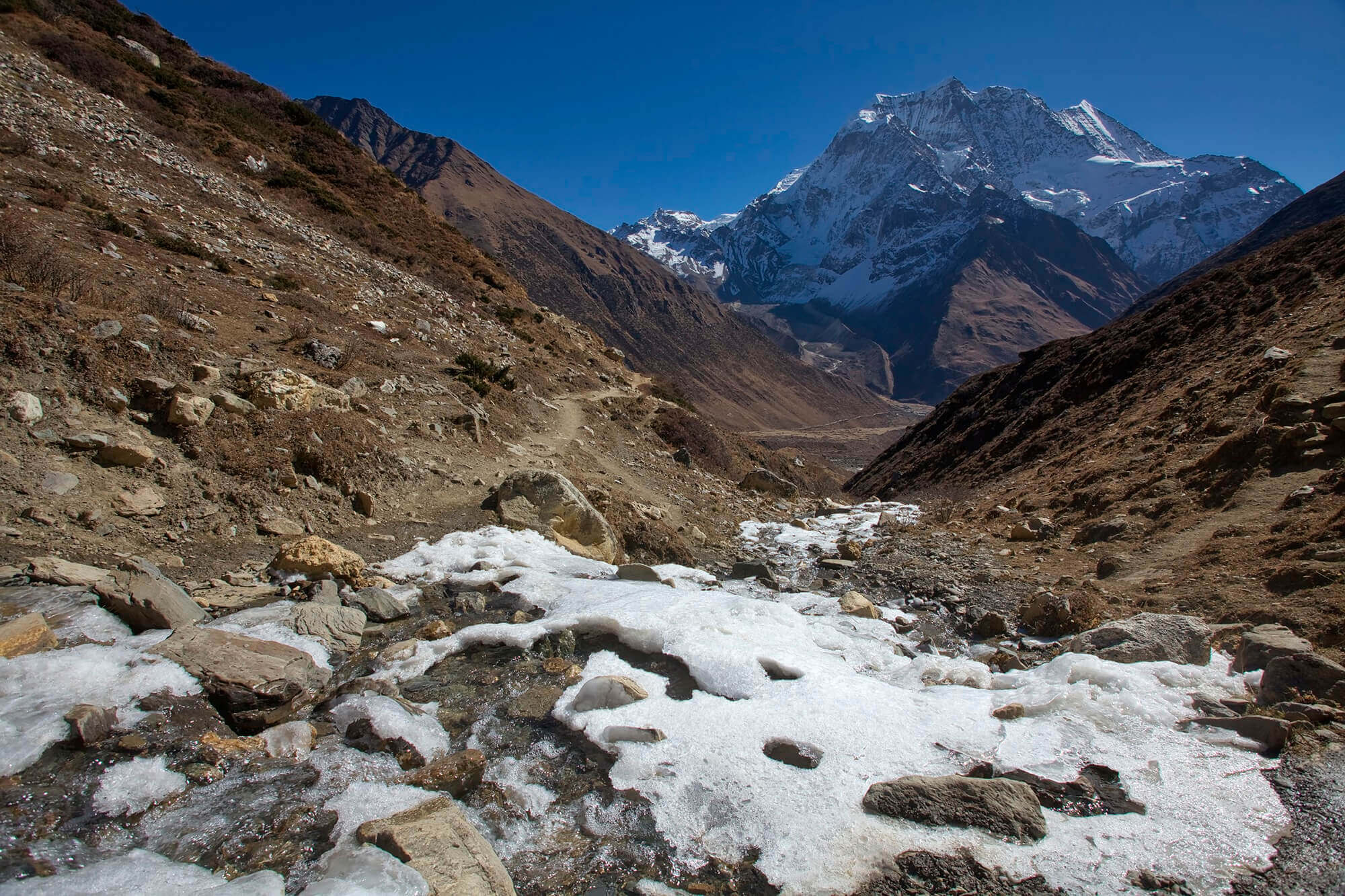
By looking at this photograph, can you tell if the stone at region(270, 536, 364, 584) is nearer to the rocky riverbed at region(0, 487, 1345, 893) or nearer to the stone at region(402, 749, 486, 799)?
the rocky riverbed at region(0, 487, 1345, 893)

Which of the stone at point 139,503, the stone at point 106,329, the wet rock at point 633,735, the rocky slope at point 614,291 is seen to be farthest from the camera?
the rocky slope at point 614,291

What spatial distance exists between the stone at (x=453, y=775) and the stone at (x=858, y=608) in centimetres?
568

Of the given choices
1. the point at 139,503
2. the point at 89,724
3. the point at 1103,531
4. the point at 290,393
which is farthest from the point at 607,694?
the point at 1103,531

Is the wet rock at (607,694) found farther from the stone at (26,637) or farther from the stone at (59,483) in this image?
the stone at (59,483)

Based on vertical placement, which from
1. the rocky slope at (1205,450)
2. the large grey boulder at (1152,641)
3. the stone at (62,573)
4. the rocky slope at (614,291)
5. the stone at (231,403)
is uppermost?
the rocky slope at (614,291)

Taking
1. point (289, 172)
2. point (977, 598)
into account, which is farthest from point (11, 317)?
point (289, 172)

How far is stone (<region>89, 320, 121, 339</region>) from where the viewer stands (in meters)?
8.38

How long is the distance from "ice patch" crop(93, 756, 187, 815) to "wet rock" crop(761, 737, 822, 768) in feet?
14.0

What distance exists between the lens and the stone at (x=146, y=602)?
5336 millimetres

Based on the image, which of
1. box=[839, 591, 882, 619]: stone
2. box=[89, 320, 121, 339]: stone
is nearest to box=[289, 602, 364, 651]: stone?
box=[89, 320, 121, 339]: stone

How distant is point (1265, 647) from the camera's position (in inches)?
203

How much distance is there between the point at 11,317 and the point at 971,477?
97.4 ft

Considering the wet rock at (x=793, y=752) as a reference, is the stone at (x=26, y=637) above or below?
below

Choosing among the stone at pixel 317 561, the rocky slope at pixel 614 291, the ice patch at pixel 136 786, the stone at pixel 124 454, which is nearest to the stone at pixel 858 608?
the stone at pixel 317 561
